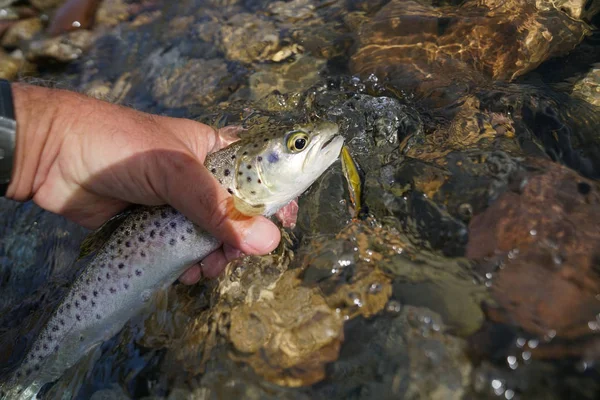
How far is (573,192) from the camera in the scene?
7.98 feet

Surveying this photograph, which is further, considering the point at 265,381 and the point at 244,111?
the point at 244,111

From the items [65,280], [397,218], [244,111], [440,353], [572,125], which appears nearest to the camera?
[440,353]

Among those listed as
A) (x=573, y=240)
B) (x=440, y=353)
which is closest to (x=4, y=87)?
(x=440, y=353)

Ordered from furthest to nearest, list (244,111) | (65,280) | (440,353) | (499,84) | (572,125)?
(244,111) < (65,280) < (499,84) < (572,125) < (440,353)

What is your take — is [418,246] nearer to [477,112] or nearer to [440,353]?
[440,353]

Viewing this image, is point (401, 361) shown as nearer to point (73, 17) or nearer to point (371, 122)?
point (371, 122)

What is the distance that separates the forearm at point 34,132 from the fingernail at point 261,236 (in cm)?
149

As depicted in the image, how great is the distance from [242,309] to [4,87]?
2.23 meters

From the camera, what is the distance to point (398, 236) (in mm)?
2725

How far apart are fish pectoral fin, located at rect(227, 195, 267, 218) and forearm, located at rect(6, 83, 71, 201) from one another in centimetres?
130

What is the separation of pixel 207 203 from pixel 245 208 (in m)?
0.31

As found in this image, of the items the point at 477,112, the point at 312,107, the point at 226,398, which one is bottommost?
the point at 226,398

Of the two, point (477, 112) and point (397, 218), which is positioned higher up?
point (477, 112)

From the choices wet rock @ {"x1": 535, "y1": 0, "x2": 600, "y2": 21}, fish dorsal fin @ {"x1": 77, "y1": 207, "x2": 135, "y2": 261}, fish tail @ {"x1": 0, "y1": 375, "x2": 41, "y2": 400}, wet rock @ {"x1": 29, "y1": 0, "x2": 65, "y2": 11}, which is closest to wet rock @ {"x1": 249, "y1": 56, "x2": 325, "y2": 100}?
fish dorsal fin @ {"x1": 77, "y1": 207, "x2": 135, "y2": 261}
